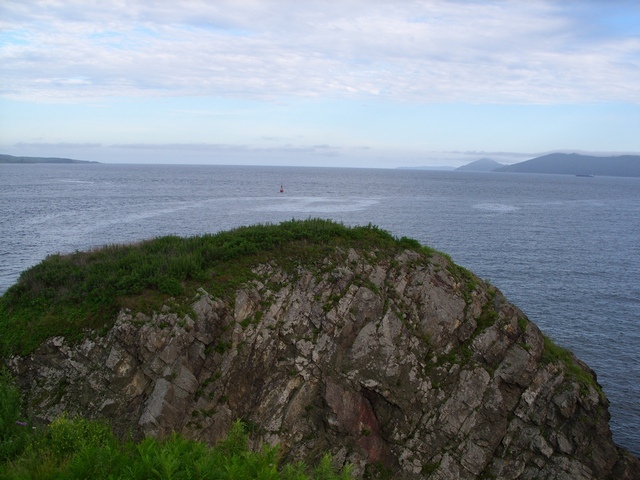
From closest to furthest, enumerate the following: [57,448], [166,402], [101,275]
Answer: [57,448]
[166,402]
[101,275]

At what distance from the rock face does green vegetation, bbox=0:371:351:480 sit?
568cm

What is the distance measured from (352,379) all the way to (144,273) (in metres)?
10.2

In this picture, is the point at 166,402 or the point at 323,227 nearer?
the point at 166,402

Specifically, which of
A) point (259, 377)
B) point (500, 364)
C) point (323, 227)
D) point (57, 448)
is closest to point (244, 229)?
point (323, 227)

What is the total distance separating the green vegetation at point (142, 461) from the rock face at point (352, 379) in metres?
5.68

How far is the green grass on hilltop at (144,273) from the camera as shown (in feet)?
71.8

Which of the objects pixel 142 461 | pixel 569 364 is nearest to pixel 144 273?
pixel 142 461

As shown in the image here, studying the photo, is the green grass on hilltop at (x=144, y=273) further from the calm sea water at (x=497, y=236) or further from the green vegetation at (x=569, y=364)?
the calm sea water at (x=497, y=236)

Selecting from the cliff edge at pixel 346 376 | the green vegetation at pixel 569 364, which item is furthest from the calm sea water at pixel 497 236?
the cliff edge at pixel 346 376

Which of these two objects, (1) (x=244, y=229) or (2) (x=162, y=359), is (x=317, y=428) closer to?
(2) (x=162, y=359)

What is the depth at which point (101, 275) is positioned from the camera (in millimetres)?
23969

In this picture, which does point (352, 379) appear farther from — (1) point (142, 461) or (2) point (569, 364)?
(1) point (142, 461)

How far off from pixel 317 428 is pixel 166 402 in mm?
6204

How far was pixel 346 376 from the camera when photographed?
75.4 feet
